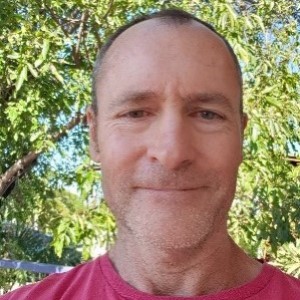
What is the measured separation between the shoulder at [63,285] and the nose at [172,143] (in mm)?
288

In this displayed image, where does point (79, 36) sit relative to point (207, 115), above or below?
above

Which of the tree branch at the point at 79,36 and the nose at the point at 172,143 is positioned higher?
the tree branch at the point at 79,36

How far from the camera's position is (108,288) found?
117 centimetres

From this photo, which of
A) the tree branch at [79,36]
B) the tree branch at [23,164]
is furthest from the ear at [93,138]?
the tree branch at [23,164]

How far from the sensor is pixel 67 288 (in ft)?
3.90

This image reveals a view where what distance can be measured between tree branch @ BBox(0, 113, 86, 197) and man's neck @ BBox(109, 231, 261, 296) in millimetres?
2504

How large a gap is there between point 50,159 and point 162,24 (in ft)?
10.1

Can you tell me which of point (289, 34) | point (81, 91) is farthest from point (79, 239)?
point (289, 34)

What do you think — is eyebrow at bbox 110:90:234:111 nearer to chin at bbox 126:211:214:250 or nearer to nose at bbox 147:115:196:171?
nose at bbox 147:115:196:171

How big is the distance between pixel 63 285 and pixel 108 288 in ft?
0.28

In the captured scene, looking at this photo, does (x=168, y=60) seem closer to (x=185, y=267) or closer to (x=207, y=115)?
(x=207, y=115)

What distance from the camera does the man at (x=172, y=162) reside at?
1.04m

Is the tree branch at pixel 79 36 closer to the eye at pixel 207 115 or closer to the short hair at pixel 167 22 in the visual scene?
the short hair at pixel 167 22

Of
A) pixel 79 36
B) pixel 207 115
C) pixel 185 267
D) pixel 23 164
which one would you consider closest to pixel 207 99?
pixel 207 115
